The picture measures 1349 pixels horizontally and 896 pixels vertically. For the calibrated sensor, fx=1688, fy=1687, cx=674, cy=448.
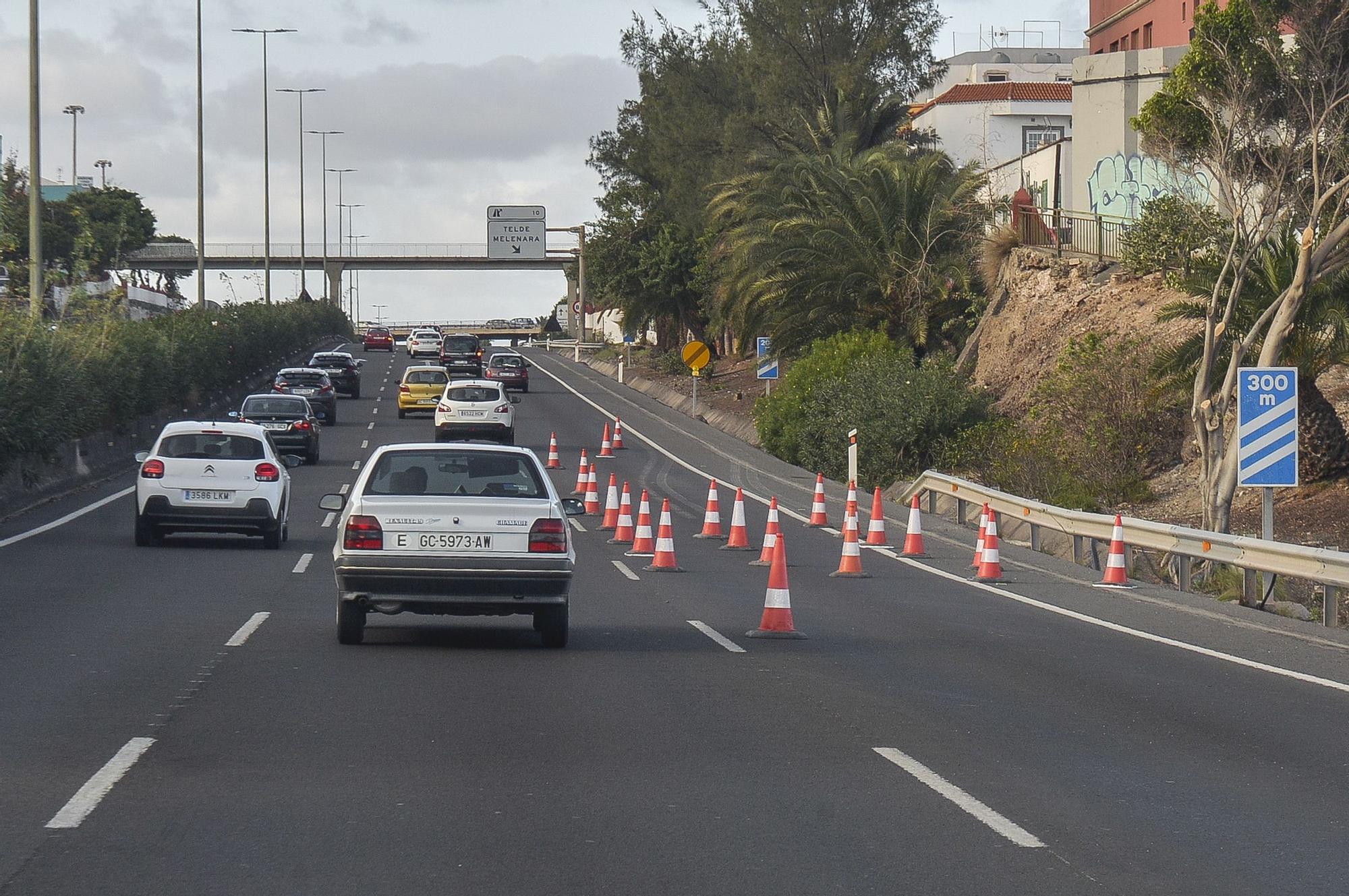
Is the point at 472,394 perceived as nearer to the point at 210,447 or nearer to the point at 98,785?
the point at 210,447

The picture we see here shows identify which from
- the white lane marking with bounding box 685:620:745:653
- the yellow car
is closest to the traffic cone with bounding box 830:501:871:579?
the white lane marking with bounding box 685:620:745:653

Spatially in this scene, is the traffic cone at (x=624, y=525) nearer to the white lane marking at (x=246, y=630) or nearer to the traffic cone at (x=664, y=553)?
the traffic cone at (x=664, y=553)

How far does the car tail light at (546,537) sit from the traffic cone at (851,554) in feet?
24.3

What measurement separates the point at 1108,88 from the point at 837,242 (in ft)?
25.2

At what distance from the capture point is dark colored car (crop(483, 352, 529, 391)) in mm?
61000

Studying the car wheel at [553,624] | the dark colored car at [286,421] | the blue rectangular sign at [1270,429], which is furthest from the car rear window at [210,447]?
the dark colored car at [286,421]

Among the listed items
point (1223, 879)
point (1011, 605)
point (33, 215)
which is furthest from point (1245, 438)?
point (33, 215)

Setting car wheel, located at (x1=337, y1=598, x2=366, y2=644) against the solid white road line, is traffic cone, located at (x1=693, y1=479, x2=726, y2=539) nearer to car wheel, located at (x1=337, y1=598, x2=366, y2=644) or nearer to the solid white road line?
car wheel, located at (x1=337, y1=598, x2=366, y2=644)

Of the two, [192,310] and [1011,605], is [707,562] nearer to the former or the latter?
[1011,605]

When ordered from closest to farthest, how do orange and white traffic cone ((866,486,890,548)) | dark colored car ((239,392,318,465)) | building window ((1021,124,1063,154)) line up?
orange and white traffic cone ((866,486,890,548)) < dark colored car ((239,392,318,465)) < building window ((1021,124,1063,154))

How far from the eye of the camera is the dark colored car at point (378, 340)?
99188 millimetres

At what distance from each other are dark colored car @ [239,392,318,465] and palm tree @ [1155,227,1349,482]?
57.4ft

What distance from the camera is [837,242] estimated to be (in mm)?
43688

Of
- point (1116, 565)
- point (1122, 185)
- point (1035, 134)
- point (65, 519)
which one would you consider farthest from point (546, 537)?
point (1035, 134)
